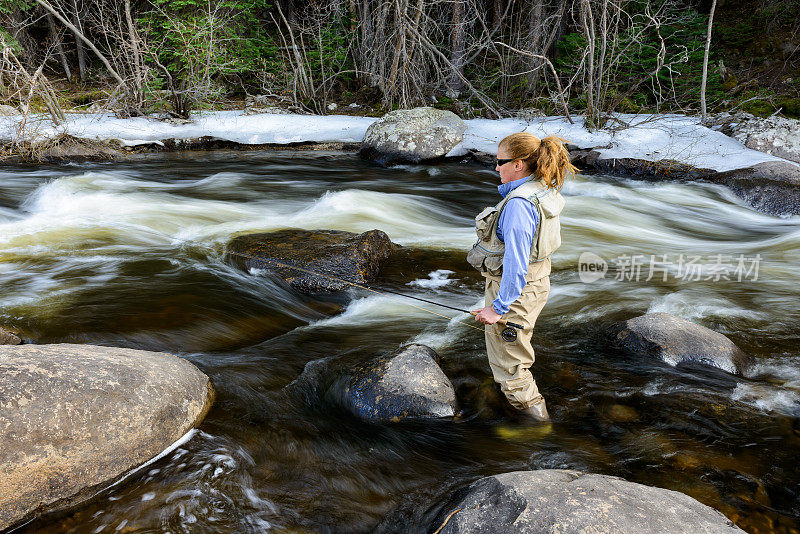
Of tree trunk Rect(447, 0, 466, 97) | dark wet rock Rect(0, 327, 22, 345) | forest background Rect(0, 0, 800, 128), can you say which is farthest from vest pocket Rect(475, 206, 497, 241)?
tree trunk Rect(447, 0, 466, 97)

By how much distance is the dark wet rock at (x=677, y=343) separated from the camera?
3.97 m

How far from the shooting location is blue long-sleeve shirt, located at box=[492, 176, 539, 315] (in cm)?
271

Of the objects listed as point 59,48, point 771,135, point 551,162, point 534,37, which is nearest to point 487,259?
point 551,162

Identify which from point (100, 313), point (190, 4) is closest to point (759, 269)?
point (100, 313)

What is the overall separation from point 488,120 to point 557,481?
11.3 meters

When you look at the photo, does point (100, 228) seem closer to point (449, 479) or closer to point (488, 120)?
point (449, 479)

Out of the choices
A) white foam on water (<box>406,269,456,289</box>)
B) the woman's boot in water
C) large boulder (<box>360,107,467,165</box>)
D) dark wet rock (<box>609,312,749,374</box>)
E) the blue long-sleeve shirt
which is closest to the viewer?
the blue long-sleeve shirt

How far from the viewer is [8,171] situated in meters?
9.28

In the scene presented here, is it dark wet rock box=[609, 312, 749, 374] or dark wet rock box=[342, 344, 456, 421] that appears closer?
dark wet rock box=[342, 344, 456, 421]

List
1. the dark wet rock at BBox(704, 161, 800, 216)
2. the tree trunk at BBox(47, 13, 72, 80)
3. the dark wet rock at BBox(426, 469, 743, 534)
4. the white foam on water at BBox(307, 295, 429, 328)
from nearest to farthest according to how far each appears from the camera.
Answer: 1. the dark wet rock at BBox(426, 469, 743, 534)
2. the white foam on water at BBox(307, 295, 429, 328)
3. the dark wet rock at BBox(704, 161, 800, 216)
4. the tree trunk at BBox(47, 13, 72, 80)

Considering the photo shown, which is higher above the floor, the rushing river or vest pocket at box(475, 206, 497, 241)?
vest pocket at box(475, 206, 497, 241)

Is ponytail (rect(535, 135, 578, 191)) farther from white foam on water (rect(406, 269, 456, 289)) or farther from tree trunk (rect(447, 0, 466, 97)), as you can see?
tree trunk (rect(447, 0, 466, 97))

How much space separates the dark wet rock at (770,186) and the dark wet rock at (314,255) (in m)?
6.60

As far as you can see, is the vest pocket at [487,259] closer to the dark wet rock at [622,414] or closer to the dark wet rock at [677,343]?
the dark wet rock at [622,414]
